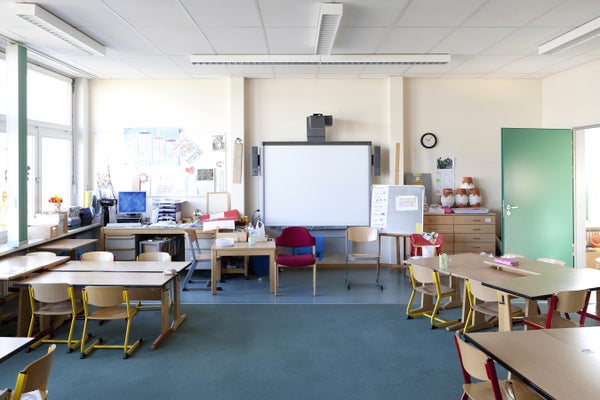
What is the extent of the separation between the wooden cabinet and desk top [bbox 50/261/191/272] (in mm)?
4042

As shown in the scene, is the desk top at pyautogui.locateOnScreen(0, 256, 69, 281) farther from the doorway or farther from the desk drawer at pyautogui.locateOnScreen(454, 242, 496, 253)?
the doorway

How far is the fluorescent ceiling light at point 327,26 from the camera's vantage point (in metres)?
3.78

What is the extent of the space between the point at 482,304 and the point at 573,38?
10.8ft

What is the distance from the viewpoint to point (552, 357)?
197 cm

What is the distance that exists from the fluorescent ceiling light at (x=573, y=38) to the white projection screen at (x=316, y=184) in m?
2.70

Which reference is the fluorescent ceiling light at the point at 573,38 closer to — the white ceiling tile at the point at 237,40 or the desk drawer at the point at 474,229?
the desk drawer at the point at 474,229

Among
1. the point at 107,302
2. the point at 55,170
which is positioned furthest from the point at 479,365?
the point at 55,170

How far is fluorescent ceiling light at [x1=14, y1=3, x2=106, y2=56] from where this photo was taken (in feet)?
12.3

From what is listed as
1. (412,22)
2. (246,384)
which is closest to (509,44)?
(412,22)

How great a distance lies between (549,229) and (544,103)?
220 centimetres

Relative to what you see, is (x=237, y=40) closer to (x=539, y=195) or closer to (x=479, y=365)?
(x=479, y=365)

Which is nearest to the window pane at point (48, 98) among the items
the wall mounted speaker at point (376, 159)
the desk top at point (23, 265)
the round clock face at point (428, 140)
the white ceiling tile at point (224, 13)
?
the desk top at point (23, 265)

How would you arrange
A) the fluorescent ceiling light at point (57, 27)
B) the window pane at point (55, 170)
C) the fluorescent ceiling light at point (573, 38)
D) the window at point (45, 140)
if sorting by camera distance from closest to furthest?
the fluorescent ceiling light at point (57, 27) < the fluorescent ceiling light at point (573, 38) < the window at point (45, 140) < the window pane at point (55, 170)

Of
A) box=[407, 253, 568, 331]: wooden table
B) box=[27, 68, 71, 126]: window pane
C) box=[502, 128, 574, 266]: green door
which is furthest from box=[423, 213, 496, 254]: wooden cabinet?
box=[27, 68, 71, 126]: window pane
